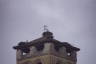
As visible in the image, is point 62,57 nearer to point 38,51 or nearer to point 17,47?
point 38,51

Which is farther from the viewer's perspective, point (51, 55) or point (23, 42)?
point (23, 42)

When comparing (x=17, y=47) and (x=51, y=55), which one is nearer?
(x=51, y=55)

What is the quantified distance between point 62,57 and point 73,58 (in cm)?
192

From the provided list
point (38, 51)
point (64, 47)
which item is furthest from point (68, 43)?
point (38, 51)

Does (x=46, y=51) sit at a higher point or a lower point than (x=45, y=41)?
lower

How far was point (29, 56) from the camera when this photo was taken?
41.5m

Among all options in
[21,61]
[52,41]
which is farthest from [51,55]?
[21,61]

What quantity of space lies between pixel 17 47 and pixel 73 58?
6641mm

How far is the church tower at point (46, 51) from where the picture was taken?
40375 mm

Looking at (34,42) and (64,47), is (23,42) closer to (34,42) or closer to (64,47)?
(34,42)

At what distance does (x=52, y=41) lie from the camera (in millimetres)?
40500

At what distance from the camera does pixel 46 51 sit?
40469mm

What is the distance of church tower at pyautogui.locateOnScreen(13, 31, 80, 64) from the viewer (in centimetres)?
4038

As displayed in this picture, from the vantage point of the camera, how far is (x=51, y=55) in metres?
40.2
